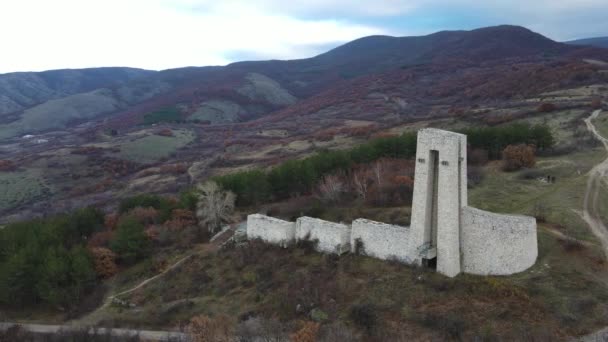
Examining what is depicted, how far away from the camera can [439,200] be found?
83.5 feet

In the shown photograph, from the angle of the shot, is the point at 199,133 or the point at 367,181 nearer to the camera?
the point at 367,181

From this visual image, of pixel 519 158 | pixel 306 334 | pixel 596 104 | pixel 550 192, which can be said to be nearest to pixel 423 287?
pixel 306 334

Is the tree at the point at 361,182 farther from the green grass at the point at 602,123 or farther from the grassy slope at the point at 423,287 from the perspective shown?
the green grass at the point at 602,123

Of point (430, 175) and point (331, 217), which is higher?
point (430, 175)

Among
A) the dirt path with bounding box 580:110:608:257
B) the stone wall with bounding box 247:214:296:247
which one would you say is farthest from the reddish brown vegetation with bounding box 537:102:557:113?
the stone wall with bounding box 247:214:296:247

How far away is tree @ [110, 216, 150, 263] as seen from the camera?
3866 centimetres

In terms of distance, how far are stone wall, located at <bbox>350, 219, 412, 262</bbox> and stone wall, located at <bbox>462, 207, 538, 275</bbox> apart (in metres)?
3.57

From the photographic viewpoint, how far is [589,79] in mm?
94688

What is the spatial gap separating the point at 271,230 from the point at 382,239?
9427 mm

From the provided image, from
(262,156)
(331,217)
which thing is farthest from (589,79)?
(331,217)

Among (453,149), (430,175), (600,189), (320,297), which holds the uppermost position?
(453,149)

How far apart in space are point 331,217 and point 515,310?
2005 cm

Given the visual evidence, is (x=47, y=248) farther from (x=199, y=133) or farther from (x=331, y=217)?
(x=199, y=133)

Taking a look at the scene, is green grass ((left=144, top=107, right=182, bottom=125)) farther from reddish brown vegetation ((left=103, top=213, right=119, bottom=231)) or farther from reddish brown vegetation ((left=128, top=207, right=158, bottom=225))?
reddish brown vegetation ((left=128, top=207, right=158, bottom=225))
